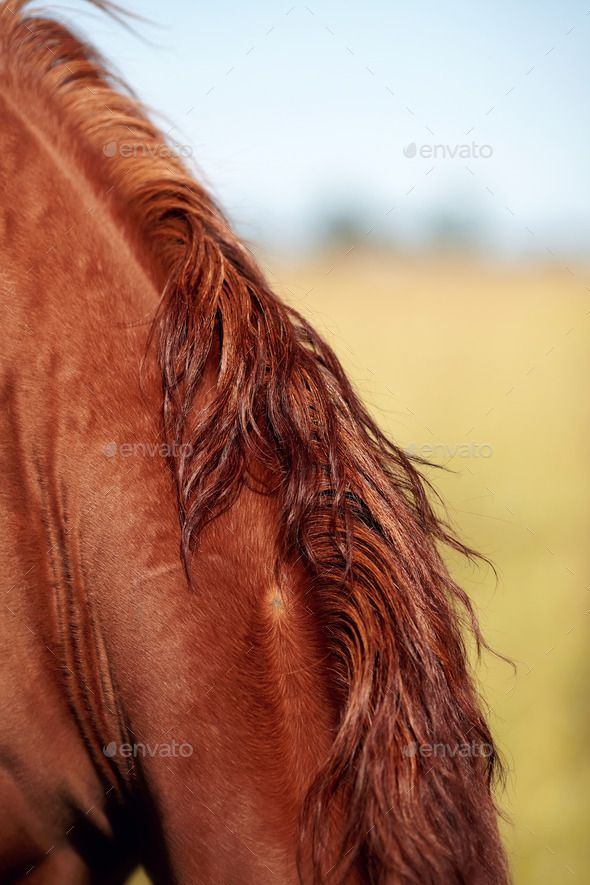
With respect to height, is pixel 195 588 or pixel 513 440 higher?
pixel 195 588

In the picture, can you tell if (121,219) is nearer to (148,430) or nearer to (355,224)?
(148,430)

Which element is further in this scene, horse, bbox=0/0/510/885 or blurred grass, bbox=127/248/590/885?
blurred grass, bbox=127/248/590/885

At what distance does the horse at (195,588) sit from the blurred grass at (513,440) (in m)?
0.31

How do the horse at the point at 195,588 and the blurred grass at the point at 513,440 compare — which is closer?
the horse at the point at 195,588

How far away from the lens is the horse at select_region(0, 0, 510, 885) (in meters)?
0.77

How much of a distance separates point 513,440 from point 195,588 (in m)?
6.04

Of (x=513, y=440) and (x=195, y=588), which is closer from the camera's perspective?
(x=195, y=588)

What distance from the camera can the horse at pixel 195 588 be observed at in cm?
77

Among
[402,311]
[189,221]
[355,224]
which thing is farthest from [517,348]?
[189,221]

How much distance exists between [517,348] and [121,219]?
7.77 meters

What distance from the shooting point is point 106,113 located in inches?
37.6

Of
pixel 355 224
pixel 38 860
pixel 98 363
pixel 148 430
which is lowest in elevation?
pixel 38 860

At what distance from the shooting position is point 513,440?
636 cm

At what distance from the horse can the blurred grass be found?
31cm
